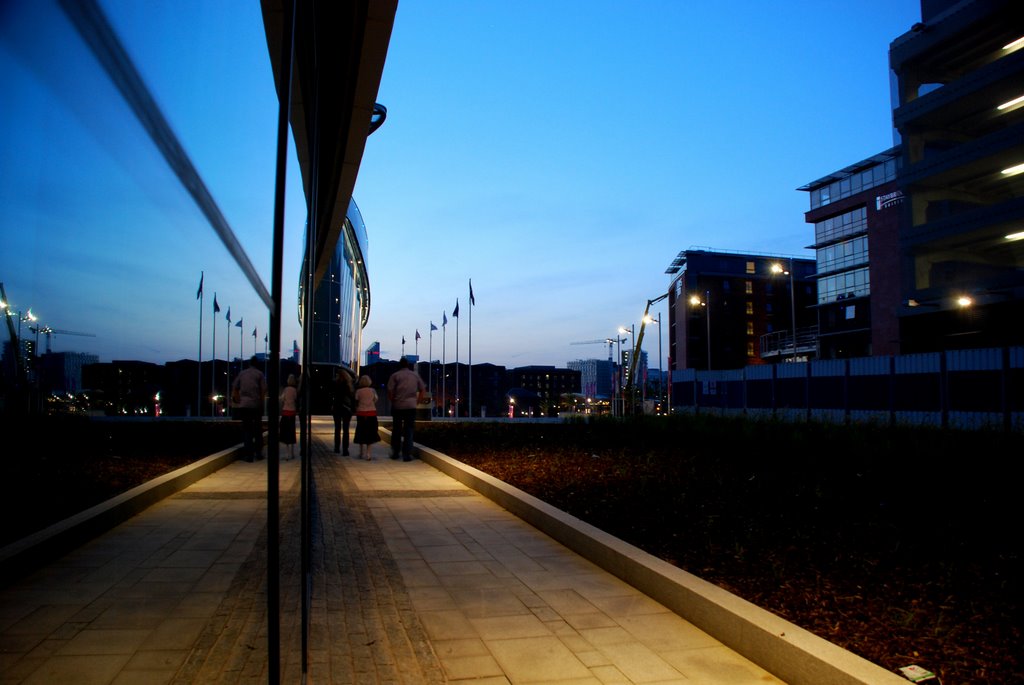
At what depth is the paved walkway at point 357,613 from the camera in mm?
3459

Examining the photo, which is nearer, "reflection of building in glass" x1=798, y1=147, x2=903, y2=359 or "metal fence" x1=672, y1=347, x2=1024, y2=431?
"metal fence" x1=672, y1=347, x2=1024, y2=431

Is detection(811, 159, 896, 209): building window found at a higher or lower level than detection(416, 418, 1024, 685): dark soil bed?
higher

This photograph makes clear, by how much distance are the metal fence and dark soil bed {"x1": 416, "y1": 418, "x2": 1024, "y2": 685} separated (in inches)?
376

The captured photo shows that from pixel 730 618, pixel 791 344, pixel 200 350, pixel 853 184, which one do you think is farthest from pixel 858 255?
pixel 200 350

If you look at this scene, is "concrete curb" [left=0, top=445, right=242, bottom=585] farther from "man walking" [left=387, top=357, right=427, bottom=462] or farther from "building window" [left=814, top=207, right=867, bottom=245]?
"building window" [left=814, top=207, right=867, bottom=245]

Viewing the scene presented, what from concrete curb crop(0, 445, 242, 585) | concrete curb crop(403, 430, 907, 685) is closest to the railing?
concrete curb crop(0, 445, 242, 585)

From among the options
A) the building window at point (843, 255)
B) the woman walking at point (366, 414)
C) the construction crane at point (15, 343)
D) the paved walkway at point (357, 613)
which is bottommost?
the paved walkway at point (357, 613)

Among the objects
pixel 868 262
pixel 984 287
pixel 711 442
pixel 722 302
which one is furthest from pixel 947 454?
pixel 722 302

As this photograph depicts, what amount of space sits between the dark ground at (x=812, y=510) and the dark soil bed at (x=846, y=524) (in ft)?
0.05

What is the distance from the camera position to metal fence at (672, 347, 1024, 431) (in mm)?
24531

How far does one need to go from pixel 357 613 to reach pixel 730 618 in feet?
7.23

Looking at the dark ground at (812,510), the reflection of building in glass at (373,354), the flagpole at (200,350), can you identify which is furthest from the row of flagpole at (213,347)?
the reflection of building in glass at (373,354)

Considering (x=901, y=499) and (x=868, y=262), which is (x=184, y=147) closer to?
(x=901, y=499)

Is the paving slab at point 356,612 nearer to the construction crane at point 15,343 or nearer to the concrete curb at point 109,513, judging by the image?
the concrete curb at point 109,513
